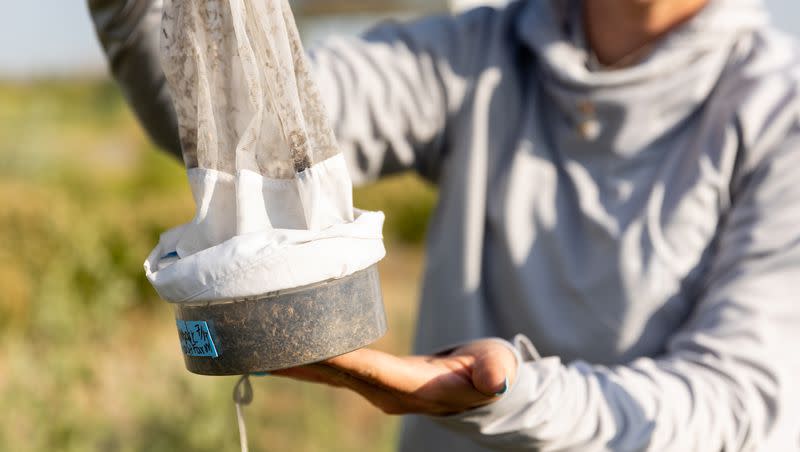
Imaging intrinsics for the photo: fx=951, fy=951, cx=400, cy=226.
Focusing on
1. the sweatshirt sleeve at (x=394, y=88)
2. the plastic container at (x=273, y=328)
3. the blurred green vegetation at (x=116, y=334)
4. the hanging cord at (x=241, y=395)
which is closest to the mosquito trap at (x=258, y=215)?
the plastic container at (x=273, y=328)

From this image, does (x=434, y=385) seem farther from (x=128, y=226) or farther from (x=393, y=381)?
(x=128, y=226)

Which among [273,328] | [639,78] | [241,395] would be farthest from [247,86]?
[639,78]

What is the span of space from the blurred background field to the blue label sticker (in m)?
1.08

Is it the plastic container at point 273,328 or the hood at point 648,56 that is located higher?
the hood at point 648,56

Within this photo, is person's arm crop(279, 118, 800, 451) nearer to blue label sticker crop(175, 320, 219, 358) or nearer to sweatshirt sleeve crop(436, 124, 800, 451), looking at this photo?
sweatshirt sleeve crop(436, 124, 800, 451)

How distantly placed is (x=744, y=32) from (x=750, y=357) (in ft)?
1.89

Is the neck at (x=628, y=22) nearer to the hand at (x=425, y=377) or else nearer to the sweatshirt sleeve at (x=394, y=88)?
the sweatshirt sleeve at (x=394, y=88)

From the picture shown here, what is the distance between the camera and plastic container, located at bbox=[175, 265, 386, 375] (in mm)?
1050

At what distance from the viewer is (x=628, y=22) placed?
67.2 inches

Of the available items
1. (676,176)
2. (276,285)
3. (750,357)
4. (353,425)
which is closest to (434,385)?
(276,285)

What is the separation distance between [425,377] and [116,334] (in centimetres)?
310

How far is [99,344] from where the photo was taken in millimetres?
3885

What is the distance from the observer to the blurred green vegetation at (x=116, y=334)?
9.23 ft

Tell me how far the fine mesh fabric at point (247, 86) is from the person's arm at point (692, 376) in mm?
284
